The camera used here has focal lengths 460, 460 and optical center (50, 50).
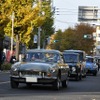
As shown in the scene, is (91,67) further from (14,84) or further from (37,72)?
(37,72)

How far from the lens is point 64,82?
2122cm

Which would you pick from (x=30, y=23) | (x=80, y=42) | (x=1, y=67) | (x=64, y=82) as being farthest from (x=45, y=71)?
(x=80, y=42)

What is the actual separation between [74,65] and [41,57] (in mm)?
9204

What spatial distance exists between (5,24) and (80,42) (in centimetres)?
5808

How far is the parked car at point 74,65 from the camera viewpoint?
94.2ft

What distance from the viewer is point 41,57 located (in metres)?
19.7

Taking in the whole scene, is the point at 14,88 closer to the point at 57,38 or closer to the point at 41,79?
the point at 41,79

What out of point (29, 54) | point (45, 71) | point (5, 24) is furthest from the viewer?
point (5, 24)

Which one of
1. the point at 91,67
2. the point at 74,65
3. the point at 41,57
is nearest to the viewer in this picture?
the point at 41,57

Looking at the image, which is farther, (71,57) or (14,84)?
(71,57)

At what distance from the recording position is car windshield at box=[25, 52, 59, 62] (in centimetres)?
1953

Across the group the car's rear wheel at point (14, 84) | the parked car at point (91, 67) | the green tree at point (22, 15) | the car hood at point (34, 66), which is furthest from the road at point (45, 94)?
the green tree at point (22, 15)

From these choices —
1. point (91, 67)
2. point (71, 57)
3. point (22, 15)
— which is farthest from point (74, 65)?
point (22, 15)

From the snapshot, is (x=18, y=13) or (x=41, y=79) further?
(x=18, y=13)
